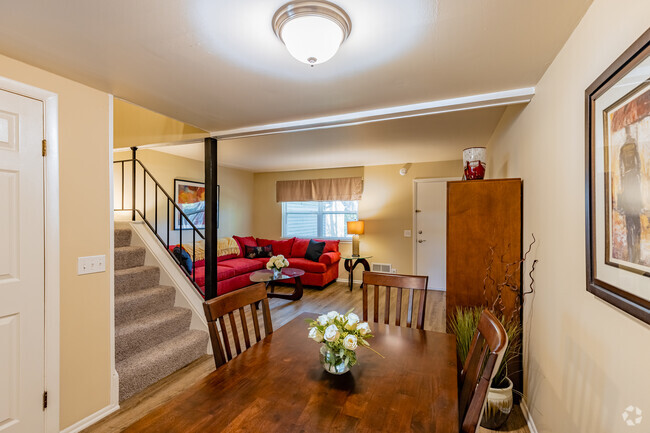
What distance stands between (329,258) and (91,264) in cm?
391

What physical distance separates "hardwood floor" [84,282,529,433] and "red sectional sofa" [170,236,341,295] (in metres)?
0.39

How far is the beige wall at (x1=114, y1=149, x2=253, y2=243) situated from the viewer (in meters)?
4.41

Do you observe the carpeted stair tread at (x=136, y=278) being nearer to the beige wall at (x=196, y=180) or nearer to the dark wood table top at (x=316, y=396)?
the beige wall at (x=196, y=180)

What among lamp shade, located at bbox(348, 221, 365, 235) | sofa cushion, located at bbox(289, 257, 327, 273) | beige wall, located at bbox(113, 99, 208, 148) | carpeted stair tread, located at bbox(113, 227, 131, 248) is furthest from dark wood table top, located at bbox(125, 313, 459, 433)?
lamp shade, located at bbox(348, 221, 365, 235)

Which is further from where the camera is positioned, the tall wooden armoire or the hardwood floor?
the tall wooden armoire

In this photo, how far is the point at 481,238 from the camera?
7.61ft

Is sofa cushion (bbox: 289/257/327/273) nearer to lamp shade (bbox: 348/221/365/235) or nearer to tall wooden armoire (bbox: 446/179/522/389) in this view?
lamp shade (bbox: 348/221/365/235)

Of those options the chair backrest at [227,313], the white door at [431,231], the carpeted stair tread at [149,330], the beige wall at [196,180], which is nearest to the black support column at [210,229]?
the carpeted stair tread at [149,330]

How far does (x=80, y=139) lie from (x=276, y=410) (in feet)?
6.91

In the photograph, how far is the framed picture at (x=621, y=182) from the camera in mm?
878

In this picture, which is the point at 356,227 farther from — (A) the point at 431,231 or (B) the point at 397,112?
(B) the point at 397,112

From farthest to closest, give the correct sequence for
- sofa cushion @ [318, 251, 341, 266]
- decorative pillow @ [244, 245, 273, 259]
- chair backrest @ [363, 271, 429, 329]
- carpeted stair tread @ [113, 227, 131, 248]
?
1. decorative pillow @ [244, 245, 273, 259]
2. sofa cushion @ [318, 251, 341, 266]
3. carpeted stair tread @ [113, 227, 131, 248]
4. chair backrest @ [363, 271, 429, 329]

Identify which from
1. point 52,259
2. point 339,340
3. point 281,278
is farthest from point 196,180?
point 339,340

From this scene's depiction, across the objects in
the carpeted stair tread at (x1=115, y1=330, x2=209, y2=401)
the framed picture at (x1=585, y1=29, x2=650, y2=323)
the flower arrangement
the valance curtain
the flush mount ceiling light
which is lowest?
the carpeted stair tread at (x1=115, y1=330, x2=209, y2=401)
